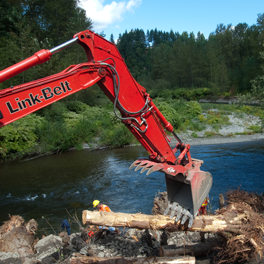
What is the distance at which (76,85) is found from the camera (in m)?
4.74

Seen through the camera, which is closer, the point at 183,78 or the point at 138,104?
the point at 138,104

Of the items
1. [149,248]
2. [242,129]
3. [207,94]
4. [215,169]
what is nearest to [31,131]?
[215,169]

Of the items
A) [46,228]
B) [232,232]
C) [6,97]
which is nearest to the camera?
[6,97]

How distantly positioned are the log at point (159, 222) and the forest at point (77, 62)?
10.1m

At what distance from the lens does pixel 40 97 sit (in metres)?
4.43

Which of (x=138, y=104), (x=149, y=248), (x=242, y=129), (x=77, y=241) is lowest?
(x=242, y=129)

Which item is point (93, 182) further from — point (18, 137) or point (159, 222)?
point (18, 137)

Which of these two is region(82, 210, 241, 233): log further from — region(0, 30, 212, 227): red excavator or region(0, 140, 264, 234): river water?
region(0, 140, 264, 234): river water

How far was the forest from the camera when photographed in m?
19.3

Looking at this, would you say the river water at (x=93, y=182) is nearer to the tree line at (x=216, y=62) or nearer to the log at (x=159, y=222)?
the log at (x=159, y=222)

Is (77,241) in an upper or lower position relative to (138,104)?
lower

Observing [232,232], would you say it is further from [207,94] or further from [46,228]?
[207,94]

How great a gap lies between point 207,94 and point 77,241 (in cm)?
4531

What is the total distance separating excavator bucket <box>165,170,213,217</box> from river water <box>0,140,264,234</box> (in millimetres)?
3835
